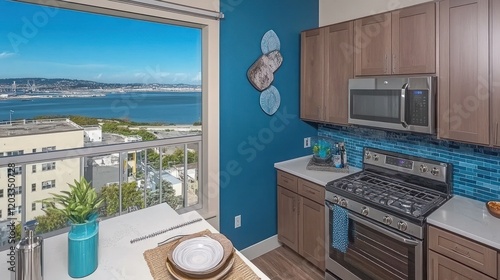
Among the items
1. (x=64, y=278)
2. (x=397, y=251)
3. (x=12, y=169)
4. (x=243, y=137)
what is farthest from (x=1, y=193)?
(x=397, y=251)

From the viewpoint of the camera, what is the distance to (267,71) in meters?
2.66

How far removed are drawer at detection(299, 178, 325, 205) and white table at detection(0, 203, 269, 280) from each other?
1152mm

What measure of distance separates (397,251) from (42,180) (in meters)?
2.38

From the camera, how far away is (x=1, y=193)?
1690 millimetres

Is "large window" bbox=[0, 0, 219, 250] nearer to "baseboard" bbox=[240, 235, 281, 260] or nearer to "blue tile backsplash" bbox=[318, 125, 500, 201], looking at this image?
"baseboard" bbox=[240, 235, 281, 260]

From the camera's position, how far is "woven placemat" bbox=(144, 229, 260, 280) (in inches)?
42.8

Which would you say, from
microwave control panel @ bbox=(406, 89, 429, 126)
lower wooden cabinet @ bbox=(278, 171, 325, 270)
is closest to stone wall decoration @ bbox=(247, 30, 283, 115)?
lower wooden cabinet @ bbox=(278, 171, 325, 270)

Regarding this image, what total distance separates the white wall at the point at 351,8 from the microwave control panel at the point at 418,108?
2.87ft

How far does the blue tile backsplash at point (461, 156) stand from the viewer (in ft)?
6.25

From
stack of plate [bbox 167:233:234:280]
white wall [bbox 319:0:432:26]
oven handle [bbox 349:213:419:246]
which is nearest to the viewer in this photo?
stack of plate [bbox 167:233:234:280]

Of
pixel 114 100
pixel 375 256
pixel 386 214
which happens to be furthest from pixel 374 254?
pixel 114 100

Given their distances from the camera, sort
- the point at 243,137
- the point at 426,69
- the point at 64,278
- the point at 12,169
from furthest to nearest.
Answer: the point at 243,137
the point at 426,69
the point at 12,169
the point at 64,278

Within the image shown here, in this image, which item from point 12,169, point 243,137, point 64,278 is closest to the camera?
point 64,278

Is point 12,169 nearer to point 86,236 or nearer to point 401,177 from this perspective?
point 86,236
